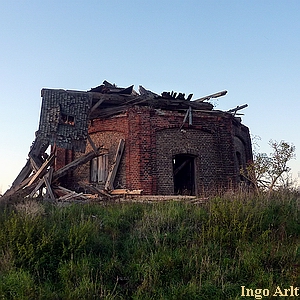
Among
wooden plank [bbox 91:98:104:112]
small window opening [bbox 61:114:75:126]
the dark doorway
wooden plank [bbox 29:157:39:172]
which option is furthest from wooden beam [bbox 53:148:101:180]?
the dark doorway

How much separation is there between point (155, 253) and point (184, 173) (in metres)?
9.31

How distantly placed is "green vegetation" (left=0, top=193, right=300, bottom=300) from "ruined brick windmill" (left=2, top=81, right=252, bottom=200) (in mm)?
5014

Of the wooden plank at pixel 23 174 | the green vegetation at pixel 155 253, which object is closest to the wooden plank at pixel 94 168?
the wooden plank at pixel 23 174

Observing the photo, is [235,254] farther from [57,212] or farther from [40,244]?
[57,212]

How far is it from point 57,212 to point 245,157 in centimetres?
1158

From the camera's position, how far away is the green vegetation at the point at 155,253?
5969 millimetres

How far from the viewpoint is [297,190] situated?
1071 cm

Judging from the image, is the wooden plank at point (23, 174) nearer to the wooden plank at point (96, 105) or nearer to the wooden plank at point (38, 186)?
the wooden plank at point (38, 186)

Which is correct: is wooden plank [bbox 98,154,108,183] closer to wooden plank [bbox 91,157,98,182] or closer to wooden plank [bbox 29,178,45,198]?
wooden plank [bbox 91,157,98,182]

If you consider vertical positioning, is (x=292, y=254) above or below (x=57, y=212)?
below

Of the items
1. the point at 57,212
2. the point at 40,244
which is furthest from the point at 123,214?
the point at 40,244

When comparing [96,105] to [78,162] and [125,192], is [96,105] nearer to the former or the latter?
[78,162]

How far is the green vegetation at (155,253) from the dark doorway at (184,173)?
6123 mm

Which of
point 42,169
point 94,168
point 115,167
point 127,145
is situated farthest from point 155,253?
point 94,168
